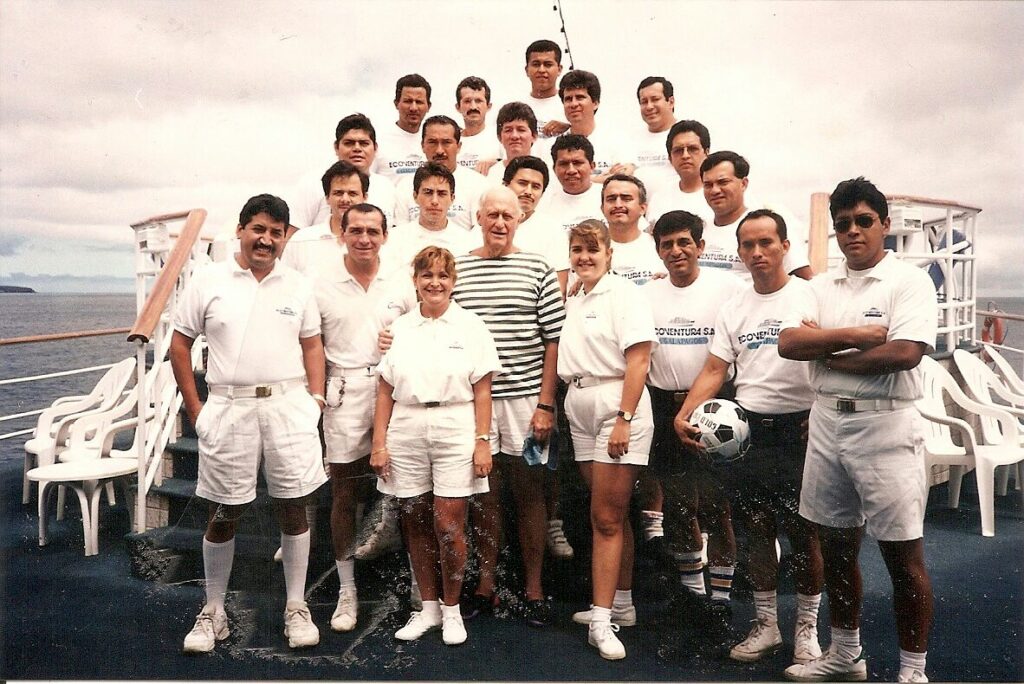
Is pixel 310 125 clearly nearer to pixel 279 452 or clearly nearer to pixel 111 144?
pixel 111 144

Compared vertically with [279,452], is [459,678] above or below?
below

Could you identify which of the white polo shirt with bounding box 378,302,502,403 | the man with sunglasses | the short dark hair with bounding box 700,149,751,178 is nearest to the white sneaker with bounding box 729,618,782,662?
the man with sunglasses

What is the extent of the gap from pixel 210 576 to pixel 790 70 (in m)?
3.11

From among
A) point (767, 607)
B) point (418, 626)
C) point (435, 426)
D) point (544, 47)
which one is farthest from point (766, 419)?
point (544, 47)

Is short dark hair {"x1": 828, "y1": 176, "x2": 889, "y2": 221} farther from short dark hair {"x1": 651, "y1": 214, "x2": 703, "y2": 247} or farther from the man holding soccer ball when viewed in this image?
→ short dark hair {"x1": 651, "y1": 214, "x2": 703, "y2": 247}

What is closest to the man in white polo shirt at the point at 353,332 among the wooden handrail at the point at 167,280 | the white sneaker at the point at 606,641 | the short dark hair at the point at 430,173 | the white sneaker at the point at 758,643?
the short dark hair at the point at 430,173

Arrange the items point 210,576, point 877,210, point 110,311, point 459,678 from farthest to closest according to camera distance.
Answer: point 110,311 < point 210,576 < point 459,678 < point 877,210

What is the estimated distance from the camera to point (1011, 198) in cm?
285

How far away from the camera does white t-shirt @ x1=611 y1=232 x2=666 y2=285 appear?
2820mm

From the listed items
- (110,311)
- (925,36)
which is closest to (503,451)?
(110,311)

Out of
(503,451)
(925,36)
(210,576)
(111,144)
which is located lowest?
(210,576)

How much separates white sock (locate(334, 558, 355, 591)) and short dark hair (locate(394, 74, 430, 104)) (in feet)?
6.62

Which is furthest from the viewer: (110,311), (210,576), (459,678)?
(110,311)

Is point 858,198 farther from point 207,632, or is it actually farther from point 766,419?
point 207,632
